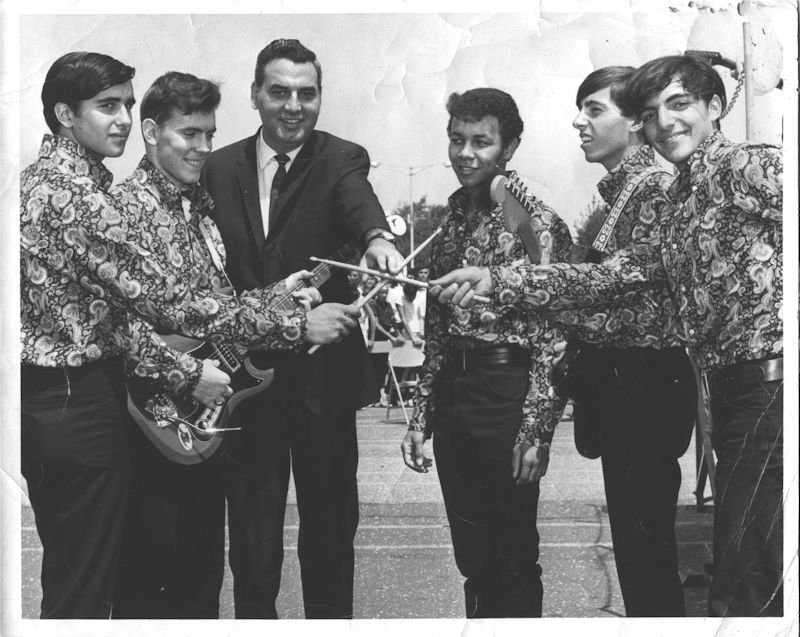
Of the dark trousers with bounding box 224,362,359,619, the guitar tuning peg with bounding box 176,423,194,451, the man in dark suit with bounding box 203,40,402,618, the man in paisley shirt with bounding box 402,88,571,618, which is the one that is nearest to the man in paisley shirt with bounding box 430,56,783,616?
the man in paisley shirt with bounding box 402,88,571,618

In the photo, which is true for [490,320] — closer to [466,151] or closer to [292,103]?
[466,151]

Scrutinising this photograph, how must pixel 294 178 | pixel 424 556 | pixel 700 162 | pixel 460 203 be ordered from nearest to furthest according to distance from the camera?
1. pixel 700 162
2. pixel 460 203
3. pixel 294 178
4. pixel 424 556

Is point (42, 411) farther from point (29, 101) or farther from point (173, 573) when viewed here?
point (29, 101)

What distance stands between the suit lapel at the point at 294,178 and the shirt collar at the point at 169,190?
0.81 ft

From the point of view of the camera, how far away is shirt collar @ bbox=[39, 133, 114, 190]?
4.46 metres

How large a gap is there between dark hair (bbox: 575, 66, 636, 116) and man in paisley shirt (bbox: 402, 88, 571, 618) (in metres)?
0.25

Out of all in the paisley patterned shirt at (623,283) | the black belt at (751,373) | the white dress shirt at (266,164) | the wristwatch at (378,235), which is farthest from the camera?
the white dress shirt at (266,164)

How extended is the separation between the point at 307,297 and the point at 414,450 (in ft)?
2.10

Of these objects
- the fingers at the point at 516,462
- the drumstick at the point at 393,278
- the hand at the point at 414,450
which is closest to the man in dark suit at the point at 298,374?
the drumstick at the point at 393,278

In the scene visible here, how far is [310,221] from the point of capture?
484 centimetres

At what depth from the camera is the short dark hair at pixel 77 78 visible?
4.61m

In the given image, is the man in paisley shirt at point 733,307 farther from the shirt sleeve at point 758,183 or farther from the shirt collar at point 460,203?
the shirt collar at point 460,203

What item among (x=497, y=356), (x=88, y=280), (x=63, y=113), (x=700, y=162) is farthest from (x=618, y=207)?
(x=63, y=113)

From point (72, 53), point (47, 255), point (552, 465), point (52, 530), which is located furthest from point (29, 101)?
point (552, 465)
